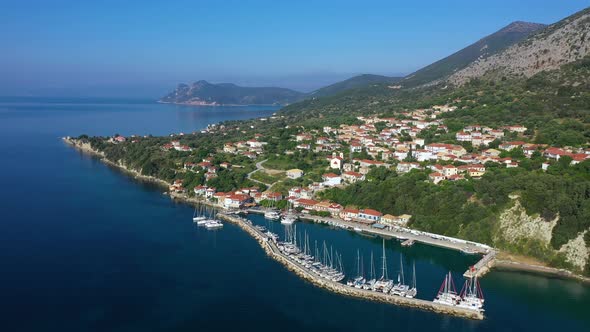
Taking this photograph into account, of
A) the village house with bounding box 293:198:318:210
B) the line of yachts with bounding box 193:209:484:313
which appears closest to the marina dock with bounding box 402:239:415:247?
the line of yachts with bounding box 193:209:484:313

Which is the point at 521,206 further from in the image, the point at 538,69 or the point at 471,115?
the point at 538,69

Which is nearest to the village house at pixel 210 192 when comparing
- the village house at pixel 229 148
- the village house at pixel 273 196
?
the village house at pixel 273 196

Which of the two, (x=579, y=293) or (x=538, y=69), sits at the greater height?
(x=538, y=69)

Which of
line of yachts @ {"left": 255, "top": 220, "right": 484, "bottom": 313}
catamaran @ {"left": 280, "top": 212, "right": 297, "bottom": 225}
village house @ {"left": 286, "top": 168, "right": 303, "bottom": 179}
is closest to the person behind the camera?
line of yachts @ {"left": 255, "top": 220, "right": 484, "bottom": 313}

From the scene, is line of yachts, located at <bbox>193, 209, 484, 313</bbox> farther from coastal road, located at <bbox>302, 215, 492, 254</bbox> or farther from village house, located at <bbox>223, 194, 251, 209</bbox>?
village house, located at <bbox>223, 194, 251, 209</bbox>

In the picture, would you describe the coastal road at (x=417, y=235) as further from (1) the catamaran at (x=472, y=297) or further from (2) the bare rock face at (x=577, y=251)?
(1) the catamaran at (x=472, y=297)

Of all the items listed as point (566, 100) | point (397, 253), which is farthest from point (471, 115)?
point (397, 253)
